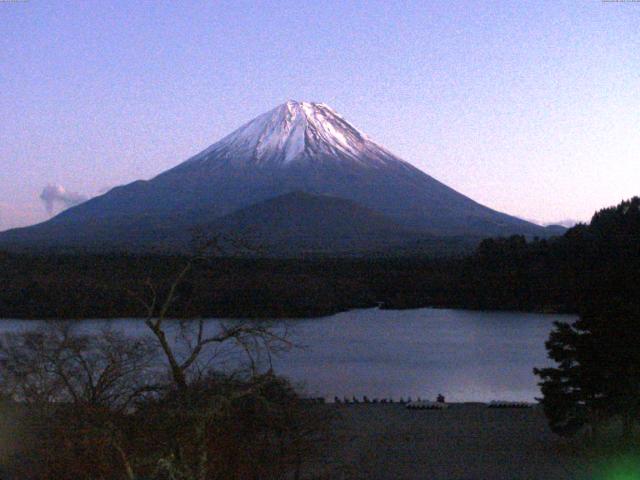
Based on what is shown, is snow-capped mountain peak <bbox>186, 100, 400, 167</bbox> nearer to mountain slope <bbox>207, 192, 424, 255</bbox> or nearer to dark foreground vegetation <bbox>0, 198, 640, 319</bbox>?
mountain slope <bbox>207, 192, 424, 255</bbox>

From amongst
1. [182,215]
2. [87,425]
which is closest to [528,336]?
[87,425]

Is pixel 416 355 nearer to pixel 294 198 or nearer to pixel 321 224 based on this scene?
pixel 321 224

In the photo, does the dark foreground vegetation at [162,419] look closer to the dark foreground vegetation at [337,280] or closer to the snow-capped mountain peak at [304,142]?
the dark foreground vegetation at [337,280]

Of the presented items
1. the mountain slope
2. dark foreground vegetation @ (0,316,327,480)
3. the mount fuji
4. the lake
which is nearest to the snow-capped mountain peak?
the mount fuji

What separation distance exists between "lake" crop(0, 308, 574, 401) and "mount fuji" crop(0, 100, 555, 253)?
23.1 metres

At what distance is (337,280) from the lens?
28500mm

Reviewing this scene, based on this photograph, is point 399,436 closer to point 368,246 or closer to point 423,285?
point 423,285

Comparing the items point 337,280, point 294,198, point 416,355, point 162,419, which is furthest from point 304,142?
point 162,419

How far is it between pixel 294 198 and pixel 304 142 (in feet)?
27.1

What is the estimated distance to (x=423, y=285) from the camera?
93.5ft

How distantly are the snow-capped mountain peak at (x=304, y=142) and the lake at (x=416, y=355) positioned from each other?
119 feet

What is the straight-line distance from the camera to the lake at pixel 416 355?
1259cm

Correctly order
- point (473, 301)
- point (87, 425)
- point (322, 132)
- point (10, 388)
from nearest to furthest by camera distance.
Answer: point (87, 425)
point (10, 388)
point (473, 301)
point (322, 132)

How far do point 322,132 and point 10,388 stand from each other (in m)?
53.9
